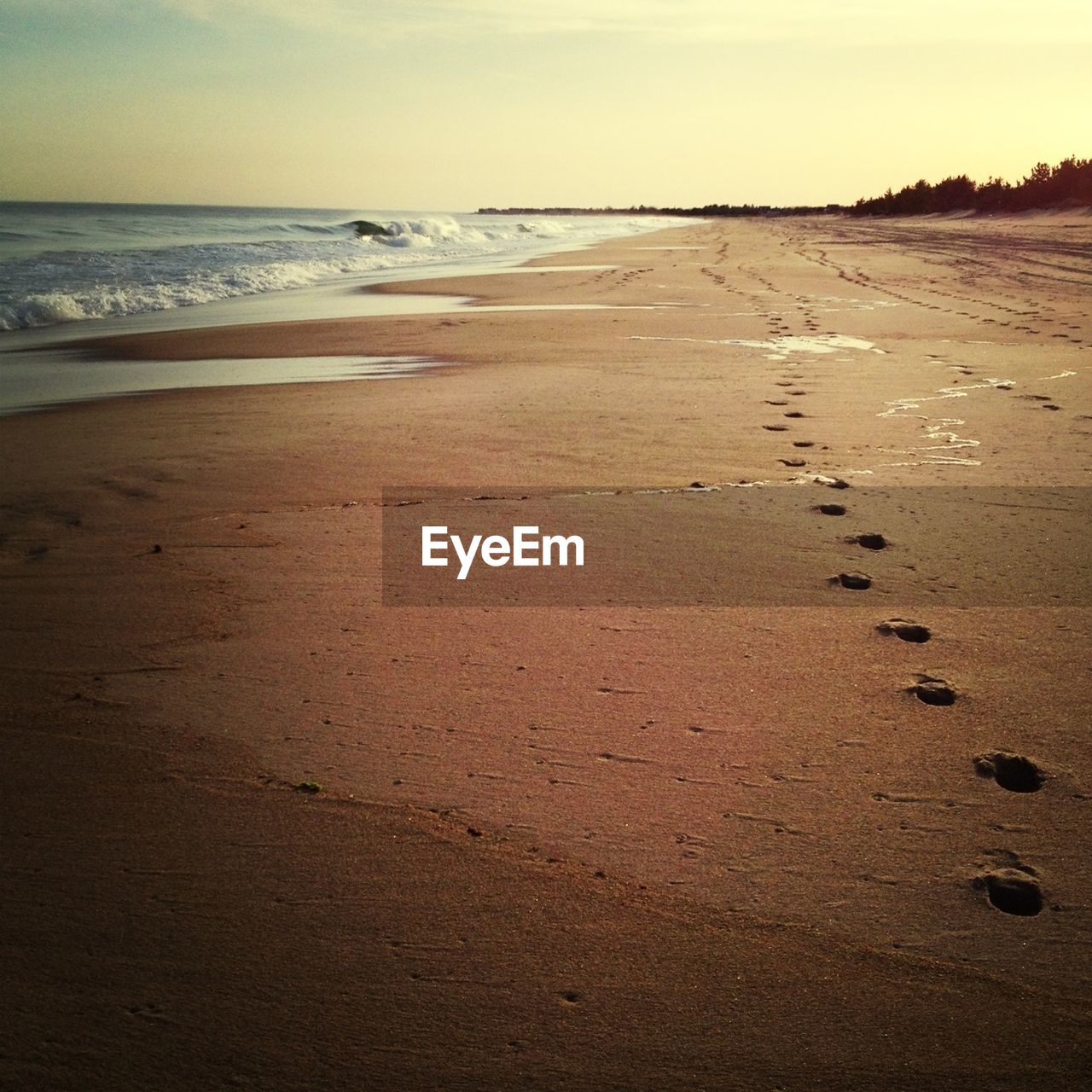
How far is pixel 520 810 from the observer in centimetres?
243

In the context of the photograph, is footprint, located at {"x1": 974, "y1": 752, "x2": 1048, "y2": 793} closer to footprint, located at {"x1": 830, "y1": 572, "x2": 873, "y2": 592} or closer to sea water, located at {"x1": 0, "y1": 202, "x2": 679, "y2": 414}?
footprint, located at {"x1": 830, "y1": 572, "x2": 873, "y2": 592}

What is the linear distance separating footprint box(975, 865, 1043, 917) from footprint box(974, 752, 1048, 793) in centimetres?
35

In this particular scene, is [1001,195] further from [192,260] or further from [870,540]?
[870,540]

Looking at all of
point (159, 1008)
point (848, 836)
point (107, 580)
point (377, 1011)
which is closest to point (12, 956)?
point (159, 1008)

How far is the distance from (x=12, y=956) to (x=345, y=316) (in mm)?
11682

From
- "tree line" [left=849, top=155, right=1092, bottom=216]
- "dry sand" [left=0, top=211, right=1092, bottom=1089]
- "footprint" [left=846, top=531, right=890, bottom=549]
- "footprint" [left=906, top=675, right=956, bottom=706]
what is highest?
"tree line" [left=849, top=155, right=1092, bottom=216]

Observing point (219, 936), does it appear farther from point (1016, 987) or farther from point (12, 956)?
point (1016, 987)

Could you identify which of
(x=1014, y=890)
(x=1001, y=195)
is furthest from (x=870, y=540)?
(x=1001, y=195)

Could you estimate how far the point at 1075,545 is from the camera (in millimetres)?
4109

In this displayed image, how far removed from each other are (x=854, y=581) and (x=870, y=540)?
48cm

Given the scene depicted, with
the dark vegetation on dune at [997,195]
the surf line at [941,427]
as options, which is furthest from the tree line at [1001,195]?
the surf line at [941,427]

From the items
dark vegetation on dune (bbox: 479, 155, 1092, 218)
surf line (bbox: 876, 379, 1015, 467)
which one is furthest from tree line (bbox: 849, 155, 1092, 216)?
surf line (bbox: 876, 379, 1015, 467)

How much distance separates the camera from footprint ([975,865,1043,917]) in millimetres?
2094

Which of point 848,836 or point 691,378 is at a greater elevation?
point 691,378
